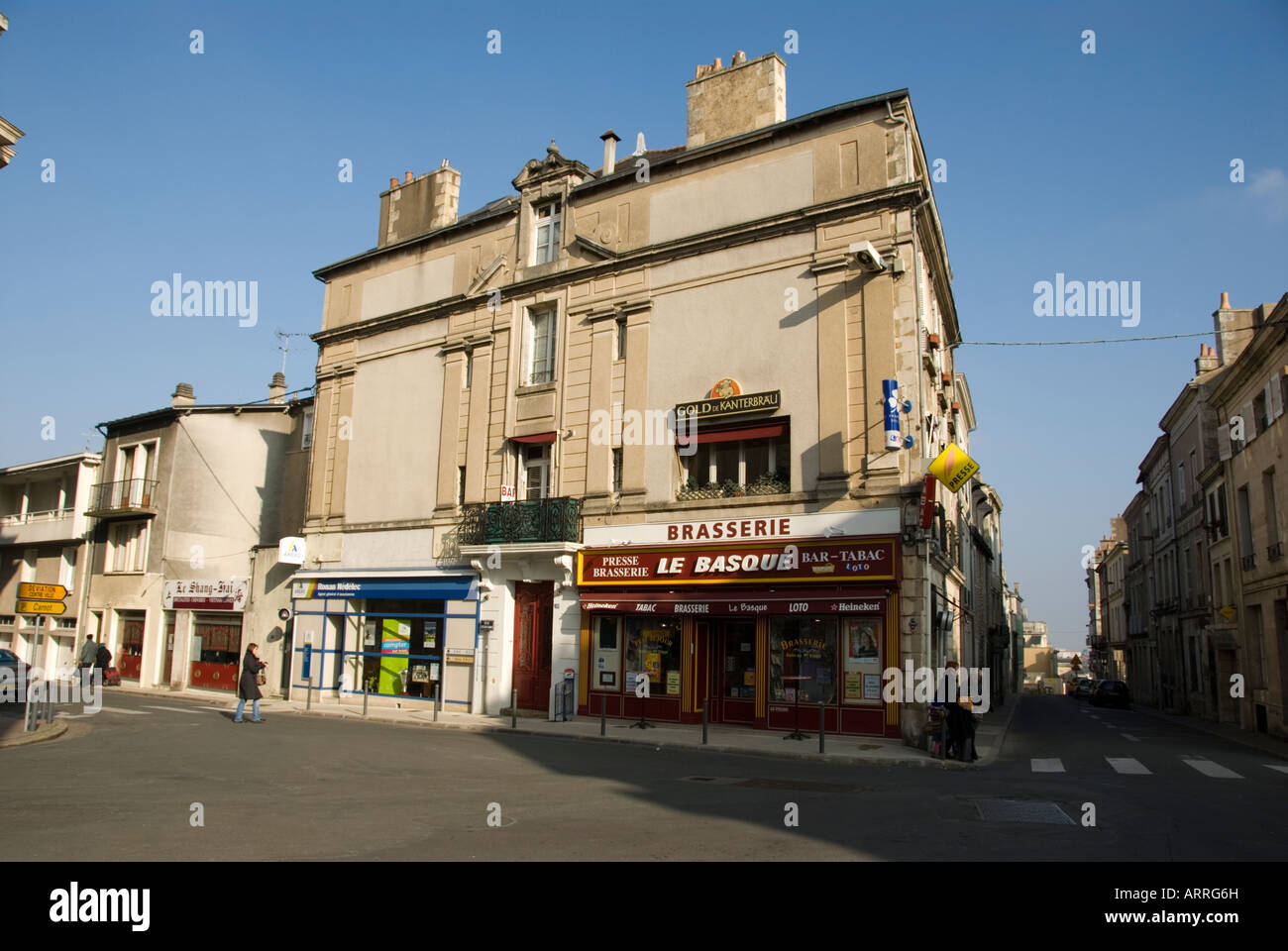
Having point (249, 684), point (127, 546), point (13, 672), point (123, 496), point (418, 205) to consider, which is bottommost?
point (13, 672)

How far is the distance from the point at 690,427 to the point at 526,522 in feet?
14.6

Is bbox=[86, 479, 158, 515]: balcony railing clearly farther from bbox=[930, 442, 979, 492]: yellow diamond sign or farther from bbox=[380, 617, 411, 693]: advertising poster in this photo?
bbox=[930, 442, 979, 492]: yellow diamond sign

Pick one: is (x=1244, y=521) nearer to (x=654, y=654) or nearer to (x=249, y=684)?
(x=654, y=654)

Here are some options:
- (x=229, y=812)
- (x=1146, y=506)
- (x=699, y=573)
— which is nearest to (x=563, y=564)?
(x=699, y=573)

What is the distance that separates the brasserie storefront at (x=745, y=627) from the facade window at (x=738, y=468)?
0.84 metres

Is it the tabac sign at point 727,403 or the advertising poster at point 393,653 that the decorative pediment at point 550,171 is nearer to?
the tabac sign at point 727,403

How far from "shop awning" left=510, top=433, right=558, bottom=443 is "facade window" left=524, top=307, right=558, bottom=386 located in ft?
4.84

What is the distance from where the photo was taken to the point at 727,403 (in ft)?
63.6

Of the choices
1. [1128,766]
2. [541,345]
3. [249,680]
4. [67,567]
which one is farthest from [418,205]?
[1128,766]

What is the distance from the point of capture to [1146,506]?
50750 millimetres

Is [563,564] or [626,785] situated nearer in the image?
[626,785]

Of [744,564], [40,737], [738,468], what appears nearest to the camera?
[40,737]
